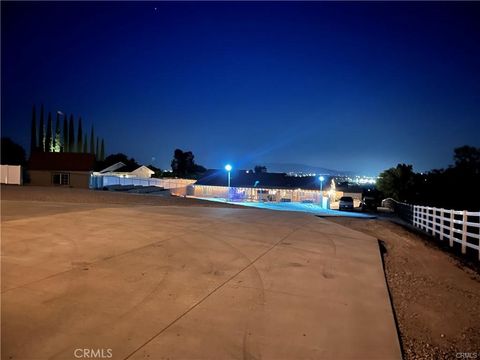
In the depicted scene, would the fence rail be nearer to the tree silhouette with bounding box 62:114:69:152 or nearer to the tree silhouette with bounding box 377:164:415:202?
the tree silhouette with bounding box 377:164:415:202

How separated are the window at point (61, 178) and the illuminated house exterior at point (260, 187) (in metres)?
18.1

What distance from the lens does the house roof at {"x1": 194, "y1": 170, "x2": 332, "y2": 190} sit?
66125 millimetres

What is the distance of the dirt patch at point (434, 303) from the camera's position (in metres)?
4.74

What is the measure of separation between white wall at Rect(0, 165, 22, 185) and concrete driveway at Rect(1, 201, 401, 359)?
35.0 meters

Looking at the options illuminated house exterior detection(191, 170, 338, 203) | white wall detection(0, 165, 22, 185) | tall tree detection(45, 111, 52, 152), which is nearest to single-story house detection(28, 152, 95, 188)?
white wall detection(0, 165, 22, 185)

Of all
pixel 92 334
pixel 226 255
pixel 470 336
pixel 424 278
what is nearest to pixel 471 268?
pixel 424 278

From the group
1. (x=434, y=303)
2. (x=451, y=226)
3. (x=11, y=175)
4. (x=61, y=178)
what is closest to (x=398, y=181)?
(x=61, y=178)

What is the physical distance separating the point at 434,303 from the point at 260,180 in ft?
204

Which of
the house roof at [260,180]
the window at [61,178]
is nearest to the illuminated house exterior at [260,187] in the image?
the house roof at [260,180]

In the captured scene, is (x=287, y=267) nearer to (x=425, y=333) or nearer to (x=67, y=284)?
(x=425, y=333)

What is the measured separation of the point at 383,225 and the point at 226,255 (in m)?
11.6

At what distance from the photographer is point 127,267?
6.81m

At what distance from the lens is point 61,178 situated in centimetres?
4209

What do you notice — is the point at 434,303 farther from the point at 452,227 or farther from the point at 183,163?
the point at 183,163
